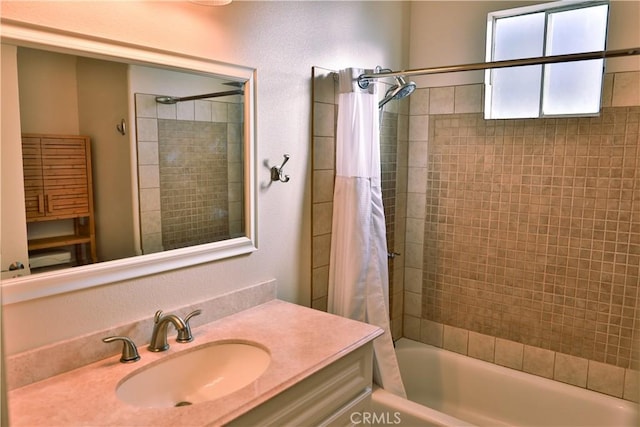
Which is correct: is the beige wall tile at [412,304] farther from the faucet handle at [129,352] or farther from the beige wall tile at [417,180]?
the faucet handle at [129,352]

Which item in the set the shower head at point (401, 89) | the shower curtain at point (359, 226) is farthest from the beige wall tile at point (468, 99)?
the shower curtain at point (359, 226)

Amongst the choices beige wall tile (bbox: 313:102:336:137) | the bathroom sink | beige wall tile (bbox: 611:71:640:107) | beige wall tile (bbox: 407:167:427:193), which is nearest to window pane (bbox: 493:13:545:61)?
beige wall tile (bbox: 611:71:640:107)

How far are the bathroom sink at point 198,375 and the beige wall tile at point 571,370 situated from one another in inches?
70.2

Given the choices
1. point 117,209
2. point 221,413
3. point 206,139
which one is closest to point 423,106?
point 206,139

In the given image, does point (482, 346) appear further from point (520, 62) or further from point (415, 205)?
point (520, 62)

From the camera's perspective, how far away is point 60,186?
4.37 ft

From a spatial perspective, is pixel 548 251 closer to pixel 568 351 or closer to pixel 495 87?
pixel 568 351

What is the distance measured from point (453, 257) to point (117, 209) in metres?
1.98

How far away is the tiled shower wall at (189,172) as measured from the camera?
5.16 feet

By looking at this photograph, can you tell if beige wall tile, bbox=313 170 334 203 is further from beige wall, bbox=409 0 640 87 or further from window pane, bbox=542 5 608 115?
window pane, bbox=542 5 608 115

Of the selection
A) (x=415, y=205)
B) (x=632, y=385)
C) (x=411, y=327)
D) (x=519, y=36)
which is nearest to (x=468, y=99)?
(x=519, y=36)

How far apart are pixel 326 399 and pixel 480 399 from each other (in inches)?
59.6

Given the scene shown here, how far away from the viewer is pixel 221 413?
1188 millimetres

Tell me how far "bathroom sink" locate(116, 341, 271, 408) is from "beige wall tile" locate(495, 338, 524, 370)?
5.54ft
